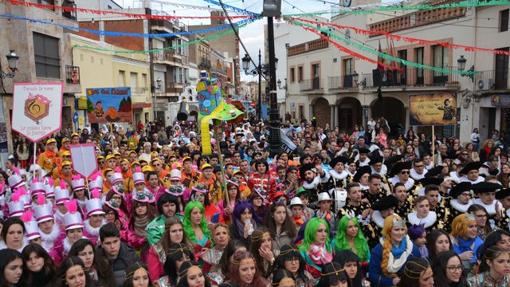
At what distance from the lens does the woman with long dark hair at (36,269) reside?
13.5ft

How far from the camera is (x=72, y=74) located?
21.8 m

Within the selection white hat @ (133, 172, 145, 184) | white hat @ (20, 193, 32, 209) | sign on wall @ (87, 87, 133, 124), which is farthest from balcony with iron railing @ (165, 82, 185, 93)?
white hat @ (20, 193, 32, 209)

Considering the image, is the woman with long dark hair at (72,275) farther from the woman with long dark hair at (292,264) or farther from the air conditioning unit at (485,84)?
the air conditioning unit at (485,84)

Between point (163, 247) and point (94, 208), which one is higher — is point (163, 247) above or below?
below

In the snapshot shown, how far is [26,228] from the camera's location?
508cm

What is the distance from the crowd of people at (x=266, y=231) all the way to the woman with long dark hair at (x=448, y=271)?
11 mm

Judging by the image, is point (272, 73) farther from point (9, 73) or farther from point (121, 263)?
point (9, 73)

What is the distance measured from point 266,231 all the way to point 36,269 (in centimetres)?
229

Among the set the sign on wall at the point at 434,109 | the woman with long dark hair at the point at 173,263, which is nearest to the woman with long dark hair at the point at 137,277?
the woman with long dark hair at the point at 173,263

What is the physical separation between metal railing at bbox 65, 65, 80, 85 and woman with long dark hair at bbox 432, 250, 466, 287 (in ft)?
69.0

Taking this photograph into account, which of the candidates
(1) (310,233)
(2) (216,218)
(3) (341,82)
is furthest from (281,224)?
(3) (341,82)

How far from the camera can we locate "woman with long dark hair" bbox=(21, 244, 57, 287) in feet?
13.5

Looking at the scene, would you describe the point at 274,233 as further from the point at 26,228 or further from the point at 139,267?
the point at 26,228

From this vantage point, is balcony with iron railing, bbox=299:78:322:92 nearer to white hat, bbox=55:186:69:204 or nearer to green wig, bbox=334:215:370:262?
white hat, bbox=55:186:69:204
